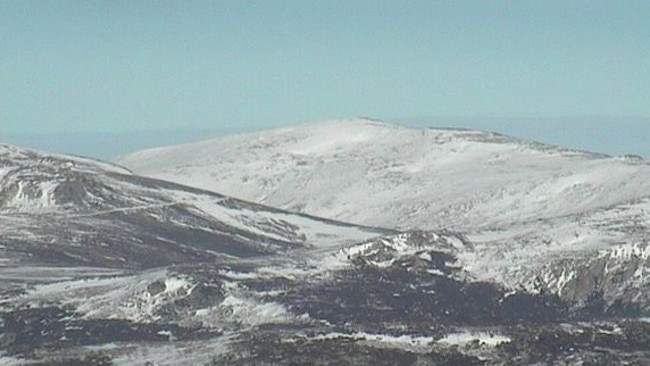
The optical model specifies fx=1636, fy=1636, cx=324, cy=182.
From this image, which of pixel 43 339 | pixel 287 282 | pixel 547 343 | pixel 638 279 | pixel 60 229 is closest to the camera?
pixel 547 343

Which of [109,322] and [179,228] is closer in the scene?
[109,322]

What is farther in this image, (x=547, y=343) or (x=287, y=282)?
(x=287, y=282)

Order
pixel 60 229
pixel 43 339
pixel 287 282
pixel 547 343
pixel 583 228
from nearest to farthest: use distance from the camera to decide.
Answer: pixel 547 343 < pixel 43 339 < pixel 287 282 < pixel 583 228 < pixel 60 229

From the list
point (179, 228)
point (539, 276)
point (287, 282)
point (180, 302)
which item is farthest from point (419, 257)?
point (179, 228)

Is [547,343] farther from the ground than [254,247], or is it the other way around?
[547,343]

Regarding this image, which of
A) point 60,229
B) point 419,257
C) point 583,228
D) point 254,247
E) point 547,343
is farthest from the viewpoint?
point 254,247

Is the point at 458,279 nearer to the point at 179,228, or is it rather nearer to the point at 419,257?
the point at 419,257

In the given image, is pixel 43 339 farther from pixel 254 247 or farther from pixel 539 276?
pixel 254 247

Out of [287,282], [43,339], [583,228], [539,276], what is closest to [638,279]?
[539,276]

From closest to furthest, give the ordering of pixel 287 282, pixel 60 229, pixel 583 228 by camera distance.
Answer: pixel 287 282 → pixel 583 228 → pixel 60 229
